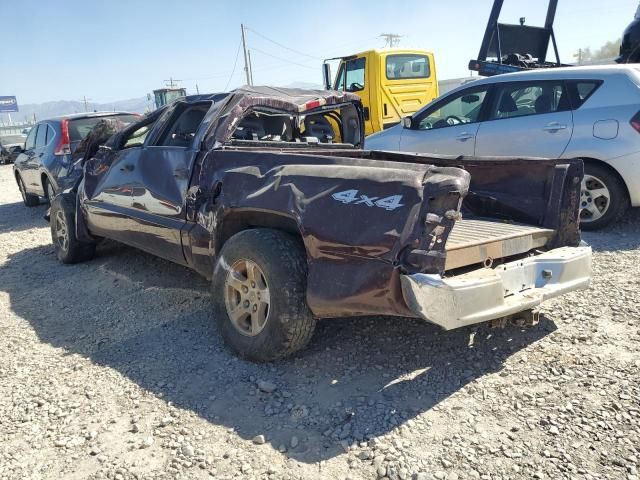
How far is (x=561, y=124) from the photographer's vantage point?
19.5 ft

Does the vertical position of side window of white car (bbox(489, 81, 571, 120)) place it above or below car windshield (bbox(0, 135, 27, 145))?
above

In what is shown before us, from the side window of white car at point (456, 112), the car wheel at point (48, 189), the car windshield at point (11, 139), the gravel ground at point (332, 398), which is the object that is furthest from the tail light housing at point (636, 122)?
the car windshield at point (11, 139)

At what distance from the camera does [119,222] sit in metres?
5.04

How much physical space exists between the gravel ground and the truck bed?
0.65m

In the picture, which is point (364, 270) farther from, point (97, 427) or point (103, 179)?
point (103, 179)

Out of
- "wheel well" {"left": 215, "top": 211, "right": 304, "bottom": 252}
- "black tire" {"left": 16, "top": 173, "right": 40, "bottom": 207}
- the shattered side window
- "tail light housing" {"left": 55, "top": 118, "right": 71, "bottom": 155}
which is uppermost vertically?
the shattered side window

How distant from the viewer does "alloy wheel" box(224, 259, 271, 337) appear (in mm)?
3271

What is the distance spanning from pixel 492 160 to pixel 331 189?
5.03ft

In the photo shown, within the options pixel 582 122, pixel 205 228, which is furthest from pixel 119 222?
pixel 582 122

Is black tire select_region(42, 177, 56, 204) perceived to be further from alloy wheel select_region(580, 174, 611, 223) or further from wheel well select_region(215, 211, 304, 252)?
alloy wheel select_region(580, 174, 611, 223)

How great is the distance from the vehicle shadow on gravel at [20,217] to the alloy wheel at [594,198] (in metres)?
7.97

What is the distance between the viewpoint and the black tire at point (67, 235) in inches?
228

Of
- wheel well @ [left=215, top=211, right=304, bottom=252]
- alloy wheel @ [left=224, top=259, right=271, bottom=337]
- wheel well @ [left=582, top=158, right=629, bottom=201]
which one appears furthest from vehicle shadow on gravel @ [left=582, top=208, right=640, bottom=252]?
alloy wheel @ [left=224, top=259, right=271, bottom=337]

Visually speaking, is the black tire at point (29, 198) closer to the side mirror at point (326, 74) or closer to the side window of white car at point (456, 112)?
the side mirror at point (326, 74)
